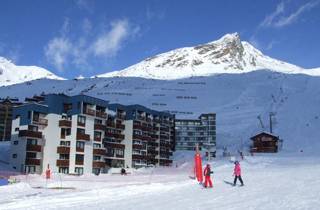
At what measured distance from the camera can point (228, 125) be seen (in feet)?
421

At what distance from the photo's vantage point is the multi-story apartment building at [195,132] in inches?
4567

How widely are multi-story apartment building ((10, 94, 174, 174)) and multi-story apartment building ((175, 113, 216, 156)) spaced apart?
126ft

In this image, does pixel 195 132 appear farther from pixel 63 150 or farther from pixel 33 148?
pixel 33 148

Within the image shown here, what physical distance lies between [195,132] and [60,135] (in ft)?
168

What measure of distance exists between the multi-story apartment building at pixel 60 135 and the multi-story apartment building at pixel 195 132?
38487 mm

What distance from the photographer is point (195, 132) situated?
118 metres

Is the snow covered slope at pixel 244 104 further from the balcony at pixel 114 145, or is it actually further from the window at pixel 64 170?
the window at pixel 64 170

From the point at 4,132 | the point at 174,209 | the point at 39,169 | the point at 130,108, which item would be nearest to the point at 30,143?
the point at 39,169

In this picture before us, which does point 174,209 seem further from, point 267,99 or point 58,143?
point 267,99

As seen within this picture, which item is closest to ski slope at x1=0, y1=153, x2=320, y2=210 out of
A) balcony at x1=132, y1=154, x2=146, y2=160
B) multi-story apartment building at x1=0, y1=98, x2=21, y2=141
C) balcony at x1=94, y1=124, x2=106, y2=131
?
balcony at x1=94, y1=124, x2=106, y2=131

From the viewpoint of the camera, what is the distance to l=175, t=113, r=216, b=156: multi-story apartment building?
116000 mm

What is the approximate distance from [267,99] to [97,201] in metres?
144

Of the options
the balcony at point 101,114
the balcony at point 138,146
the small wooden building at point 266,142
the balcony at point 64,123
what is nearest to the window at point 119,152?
the balcony at point 138,146

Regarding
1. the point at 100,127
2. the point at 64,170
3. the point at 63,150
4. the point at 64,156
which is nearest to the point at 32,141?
the point at 63,150
